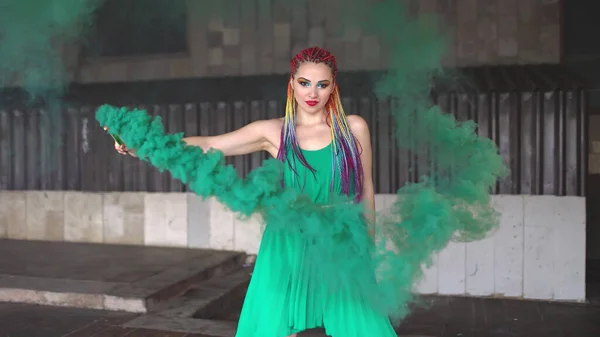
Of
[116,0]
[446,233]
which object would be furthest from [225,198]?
[116,0]

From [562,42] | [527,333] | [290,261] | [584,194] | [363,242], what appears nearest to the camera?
[363,242]

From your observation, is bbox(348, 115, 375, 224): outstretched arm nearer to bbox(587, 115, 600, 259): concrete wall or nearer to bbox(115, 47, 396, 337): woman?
bbox(115, 47, 396, 337): woman

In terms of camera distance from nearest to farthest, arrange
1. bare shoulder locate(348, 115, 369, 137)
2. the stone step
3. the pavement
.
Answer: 1. bare shoulder locate(348, 115, 369, 137)
2. the pavement
3. the stone step

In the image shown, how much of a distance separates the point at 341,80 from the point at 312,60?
4125 millimetres

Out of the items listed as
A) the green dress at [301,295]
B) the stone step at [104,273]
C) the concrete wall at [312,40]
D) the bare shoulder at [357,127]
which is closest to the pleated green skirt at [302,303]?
the green dress at [301,295]

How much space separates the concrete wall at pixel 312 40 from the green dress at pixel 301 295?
14.5 feet

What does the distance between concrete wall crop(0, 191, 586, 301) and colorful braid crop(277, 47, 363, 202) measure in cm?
289

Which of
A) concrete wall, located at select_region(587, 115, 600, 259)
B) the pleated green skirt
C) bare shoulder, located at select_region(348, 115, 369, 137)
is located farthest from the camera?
concrete wall, located at select_region(587, 115, 600, 259)

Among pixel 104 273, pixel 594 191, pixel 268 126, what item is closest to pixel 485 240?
pixel 594 191

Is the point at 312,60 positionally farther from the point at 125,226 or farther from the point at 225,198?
the point at 125,226

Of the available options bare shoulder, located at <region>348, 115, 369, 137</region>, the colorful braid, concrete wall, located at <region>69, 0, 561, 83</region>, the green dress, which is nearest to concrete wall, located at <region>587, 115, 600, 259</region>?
concrete wall, located at <region>69, 0, 561, 83</region>

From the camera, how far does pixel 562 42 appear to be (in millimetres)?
6105

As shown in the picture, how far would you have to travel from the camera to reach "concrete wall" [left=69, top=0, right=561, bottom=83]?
6.20m

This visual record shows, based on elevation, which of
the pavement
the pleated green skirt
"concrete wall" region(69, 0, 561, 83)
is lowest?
the pavement
